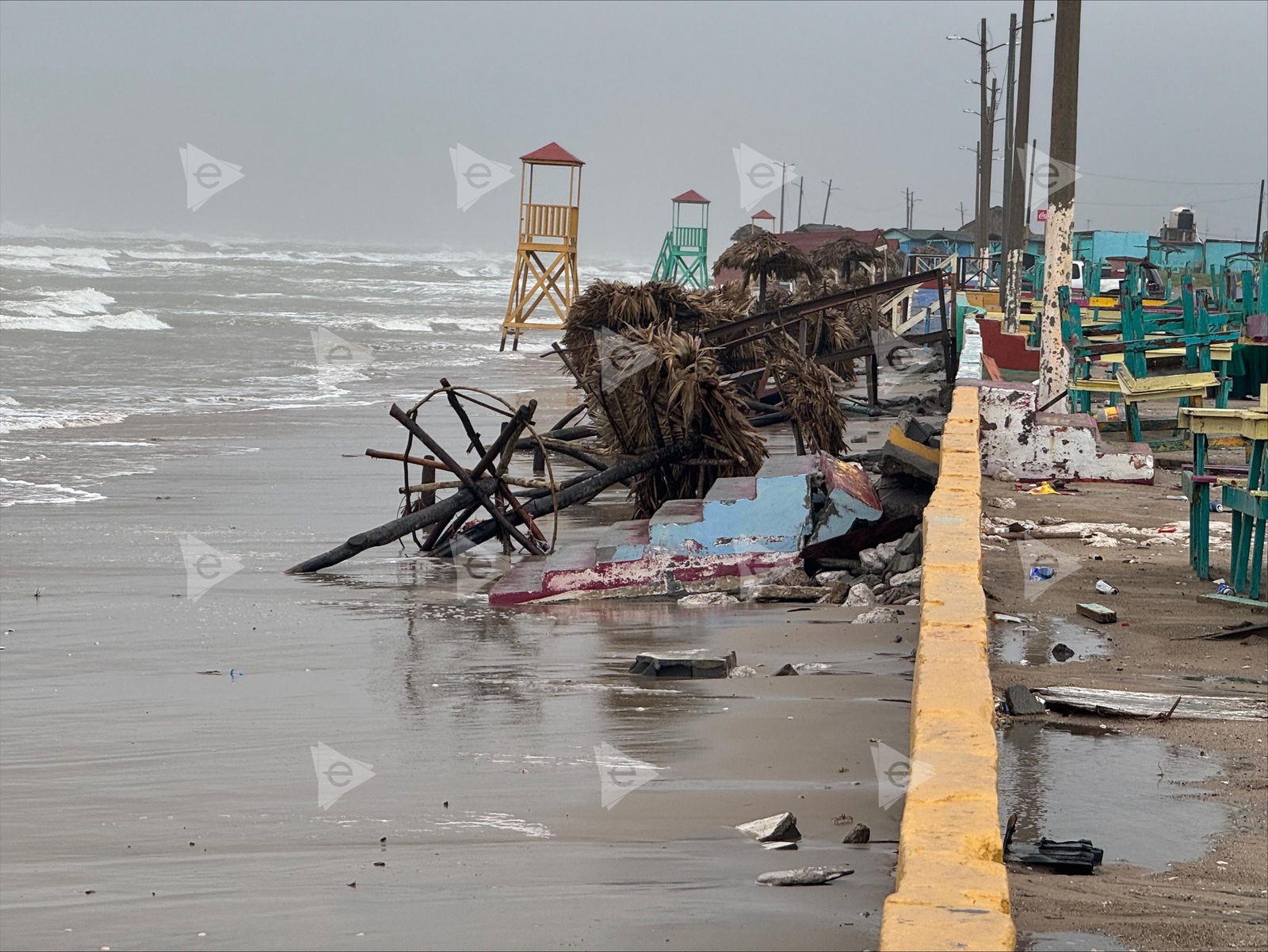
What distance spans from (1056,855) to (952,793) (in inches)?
28.0

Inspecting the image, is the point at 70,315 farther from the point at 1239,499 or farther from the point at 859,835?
the point at 859,835

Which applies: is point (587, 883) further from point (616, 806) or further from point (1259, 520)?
point (1259, 520)

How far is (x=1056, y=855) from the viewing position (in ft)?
12.9

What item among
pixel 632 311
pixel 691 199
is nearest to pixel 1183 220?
pixel 691 199

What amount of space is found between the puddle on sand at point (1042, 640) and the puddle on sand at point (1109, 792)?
105 centimetres

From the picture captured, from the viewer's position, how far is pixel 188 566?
33.8 ft

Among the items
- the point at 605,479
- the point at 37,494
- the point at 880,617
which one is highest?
the point at 605,479

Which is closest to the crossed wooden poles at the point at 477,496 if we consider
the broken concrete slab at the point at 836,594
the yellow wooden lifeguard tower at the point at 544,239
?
the broken concrete slab at the point at 836,594

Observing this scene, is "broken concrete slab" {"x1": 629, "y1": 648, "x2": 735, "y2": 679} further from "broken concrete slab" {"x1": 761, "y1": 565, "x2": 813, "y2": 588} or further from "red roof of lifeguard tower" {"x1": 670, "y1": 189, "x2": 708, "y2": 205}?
"red roof of lifeguard tower" {"x1": 670, "y1": 189, "x2": 708, "y2": 205}

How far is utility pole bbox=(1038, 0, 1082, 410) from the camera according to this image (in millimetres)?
13328

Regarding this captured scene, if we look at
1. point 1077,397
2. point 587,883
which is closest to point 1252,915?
point 587,883

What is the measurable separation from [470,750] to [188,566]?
5.30 m

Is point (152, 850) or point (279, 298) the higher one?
point (279, 298)

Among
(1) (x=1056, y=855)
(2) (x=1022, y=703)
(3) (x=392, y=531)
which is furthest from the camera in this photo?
(3) (x=392, y=531)
